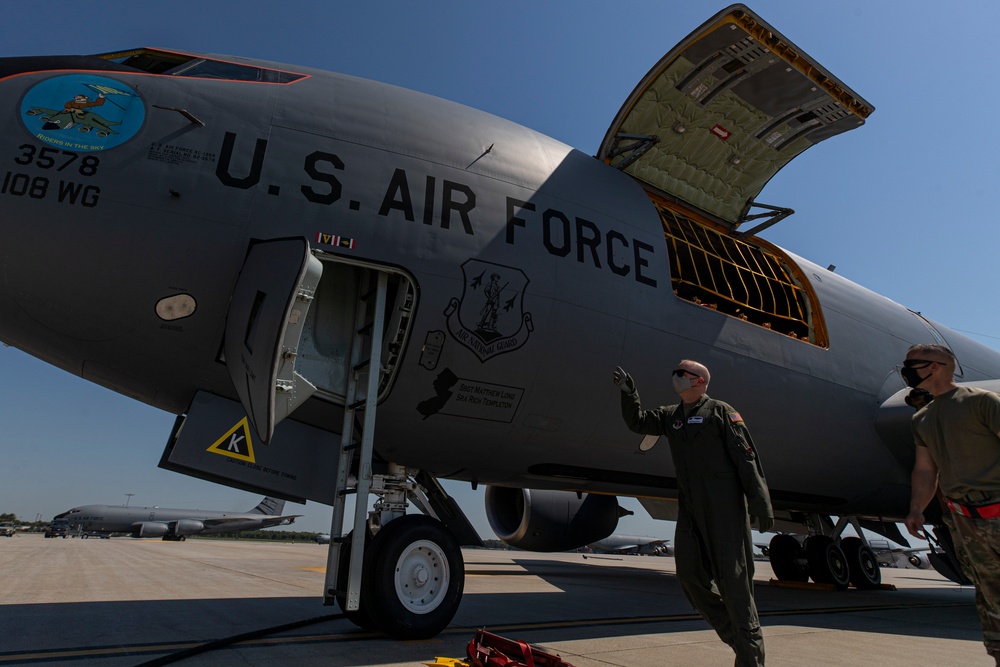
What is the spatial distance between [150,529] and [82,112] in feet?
193

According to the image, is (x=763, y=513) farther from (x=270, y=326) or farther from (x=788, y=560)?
(x=788, y=560)

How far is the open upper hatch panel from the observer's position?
22.8ft

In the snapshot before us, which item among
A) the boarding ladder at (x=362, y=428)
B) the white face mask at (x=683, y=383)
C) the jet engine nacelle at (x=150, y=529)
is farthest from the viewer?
the jet engine nacelle at (x=150, y=529)

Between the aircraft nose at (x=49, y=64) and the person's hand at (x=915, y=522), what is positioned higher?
the aircraft nose at (x=49, y=64)

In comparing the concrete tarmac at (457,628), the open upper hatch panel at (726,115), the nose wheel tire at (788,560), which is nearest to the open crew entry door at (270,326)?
the concrete tarmac at (457,628)

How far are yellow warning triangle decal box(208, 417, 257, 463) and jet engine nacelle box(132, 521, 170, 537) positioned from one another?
188ft

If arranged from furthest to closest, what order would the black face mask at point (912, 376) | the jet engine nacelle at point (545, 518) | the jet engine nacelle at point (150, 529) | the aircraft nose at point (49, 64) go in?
the jet engine nacelle at point (150, 529) → the jet engine nacelle at point (545, 518) → the aircraft nose at point (49, 64) → the black face mask at point (912, 376)

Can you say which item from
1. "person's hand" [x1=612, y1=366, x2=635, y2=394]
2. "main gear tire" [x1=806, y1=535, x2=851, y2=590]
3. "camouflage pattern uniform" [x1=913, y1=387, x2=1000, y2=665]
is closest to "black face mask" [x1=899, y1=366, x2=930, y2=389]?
"camouflage pattern uniform" [x1=913, y1=387, x2=1000, y2=665]

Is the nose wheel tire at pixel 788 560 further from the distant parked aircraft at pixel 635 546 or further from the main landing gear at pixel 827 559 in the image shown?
the distant parked aircraft at pixel 635 546

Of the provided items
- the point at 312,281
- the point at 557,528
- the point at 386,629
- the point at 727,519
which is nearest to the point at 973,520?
the point at 727,519

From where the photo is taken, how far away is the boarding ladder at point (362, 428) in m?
4.41

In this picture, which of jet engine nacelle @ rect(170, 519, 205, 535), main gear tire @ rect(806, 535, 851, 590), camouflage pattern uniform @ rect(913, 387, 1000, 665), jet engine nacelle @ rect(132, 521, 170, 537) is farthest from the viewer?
jet engine nacelle @ rect(132, 521, 170, 537)

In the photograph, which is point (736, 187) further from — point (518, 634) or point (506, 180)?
point (518, 634)

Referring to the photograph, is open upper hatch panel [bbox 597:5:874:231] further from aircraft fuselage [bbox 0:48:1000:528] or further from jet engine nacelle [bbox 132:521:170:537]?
jet engine nacelle [bbox 132:521:170:537]
